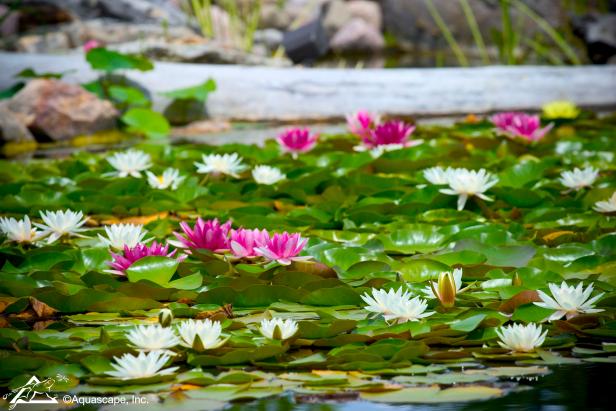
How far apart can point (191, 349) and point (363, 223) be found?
33.3 inches

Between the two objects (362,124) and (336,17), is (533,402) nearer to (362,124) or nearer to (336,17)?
(362,124)

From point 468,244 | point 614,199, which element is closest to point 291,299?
point 468,244

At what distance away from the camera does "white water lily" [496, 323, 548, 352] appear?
1111mm

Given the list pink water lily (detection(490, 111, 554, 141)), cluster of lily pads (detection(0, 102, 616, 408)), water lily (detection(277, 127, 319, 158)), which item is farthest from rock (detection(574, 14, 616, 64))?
water lily (detection(277, 127, 319, 158))

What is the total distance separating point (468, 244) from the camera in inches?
63.1

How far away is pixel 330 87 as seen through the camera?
4457 mm

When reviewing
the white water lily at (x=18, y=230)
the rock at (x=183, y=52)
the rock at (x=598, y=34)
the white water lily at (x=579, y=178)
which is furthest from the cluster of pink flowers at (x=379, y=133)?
the rock at (x=598, y=34)

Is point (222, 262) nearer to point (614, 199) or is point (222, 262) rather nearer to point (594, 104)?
point (614, 199)

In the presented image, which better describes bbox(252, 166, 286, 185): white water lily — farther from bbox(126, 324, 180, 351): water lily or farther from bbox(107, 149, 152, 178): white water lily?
bbox(126, 324, 180, 351): water lily

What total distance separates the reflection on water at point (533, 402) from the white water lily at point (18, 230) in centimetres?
82

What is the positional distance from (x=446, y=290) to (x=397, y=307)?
104 millimetres

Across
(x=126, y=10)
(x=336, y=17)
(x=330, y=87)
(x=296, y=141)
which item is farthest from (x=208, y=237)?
(x=336, y=17)

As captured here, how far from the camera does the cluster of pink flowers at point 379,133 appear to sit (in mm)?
2641

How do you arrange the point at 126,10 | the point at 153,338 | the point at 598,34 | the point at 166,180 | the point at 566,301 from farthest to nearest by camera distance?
the point at 126,10
the point at 598,34
the point at 166,180
the point at 566,301
the point at 153,338
